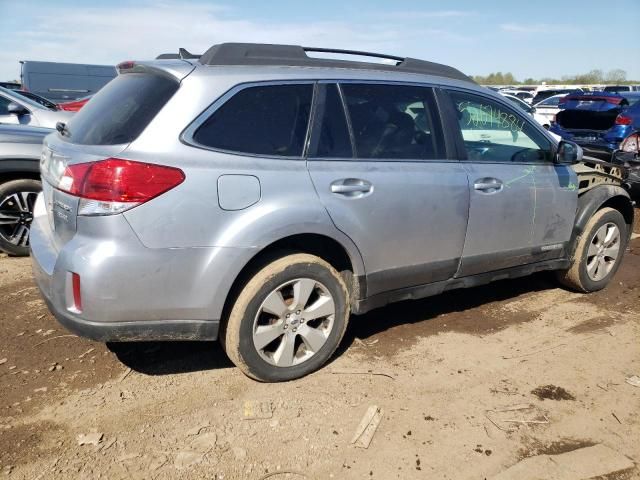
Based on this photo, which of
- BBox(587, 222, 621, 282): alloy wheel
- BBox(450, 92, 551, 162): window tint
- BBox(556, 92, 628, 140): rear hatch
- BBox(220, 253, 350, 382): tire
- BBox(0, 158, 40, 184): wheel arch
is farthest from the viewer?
BBox(556, 92, 628, 140): rear hatch

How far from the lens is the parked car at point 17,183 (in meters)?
5.11

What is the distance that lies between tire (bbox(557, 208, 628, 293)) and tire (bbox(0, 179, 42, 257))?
4.79 metres

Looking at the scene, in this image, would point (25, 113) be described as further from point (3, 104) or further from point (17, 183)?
point (17, 183)

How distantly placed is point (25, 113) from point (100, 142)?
5.96 metres

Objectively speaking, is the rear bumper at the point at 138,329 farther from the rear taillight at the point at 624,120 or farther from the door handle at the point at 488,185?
the rear taillight at the point at 624,120

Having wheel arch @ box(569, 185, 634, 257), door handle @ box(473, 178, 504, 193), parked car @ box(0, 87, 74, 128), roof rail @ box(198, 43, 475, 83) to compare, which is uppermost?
roof rail @ box(198, 43, 475, 83)

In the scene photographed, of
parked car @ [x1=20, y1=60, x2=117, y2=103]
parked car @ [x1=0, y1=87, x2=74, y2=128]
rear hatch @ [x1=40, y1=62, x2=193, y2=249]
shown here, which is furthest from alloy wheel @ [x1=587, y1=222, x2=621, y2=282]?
parked car @ [x1=20, y1=60, x2=117, y2=103]

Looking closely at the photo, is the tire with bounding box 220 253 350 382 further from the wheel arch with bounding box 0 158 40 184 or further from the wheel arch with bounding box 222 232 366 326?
the wheel arch with bounding box 0 158 40 184

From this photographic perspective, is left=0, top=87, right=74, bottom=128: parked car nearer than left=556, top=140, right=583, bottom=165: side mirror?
No

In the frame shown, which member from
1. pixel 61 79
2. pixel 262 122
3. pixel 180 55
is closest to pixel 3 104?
pixel 180 55

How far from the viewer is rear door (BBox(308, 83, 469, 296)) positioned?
3.22 meters

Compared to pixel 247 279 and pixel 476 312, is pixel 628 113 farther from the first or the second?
pixel 247 279

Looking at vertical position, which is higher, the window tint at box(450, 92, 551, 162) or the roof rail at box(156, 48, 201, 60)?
the roof rail at box(156, 48, 201, 60)

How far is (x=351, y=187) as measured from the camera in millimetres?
3217
